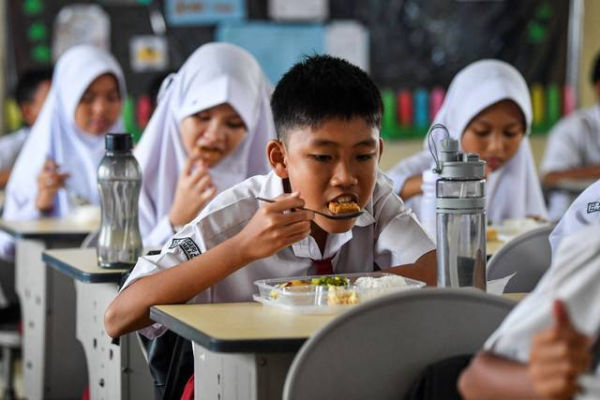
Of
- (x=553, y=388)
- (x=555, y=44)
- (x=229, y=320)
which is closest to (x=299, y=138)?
(x=229, y=320)

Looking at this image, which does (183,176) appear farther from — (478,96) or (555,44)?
(555,44)

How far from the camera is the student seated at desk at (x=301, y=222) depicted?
1958 mm

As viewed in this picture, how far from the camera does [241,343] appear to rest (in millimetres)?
1561

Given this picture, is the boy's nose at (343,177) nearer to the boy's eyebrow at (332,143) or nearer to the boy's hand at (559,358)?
the boy's eyebrow at (332,143)

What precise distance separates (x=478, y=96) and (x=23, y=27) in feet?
9.60

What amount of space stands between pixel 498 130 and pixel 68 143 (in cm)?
182

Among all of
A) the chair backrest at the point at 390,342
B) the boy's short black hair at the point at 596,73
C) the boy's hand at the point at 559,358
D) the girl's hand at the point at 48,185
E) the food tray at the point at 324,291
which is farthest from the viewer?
the boy's short black hair at the point at 596,73

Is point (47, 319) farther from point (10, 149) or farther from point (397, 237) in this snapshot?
point (10, 149)

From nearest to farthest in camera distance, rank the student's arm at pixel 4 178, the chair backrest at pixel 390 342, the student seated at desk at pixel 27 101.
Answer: the chair backrest at pixel 390 342 → the student's arm at pixel 4 178 → the student seated at desk at pixel 27 101

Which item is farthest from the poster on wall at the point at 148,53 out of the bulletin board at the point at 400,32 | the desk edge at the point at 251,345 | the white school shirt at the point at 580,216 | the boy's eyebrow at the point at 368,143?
the desk edge at the point at 251,345

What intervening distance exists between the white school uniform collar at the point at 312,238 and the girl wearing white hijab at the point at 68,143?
2.23 metres

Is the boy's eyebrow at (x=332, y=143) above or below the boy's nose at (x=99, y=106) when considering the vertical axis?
below

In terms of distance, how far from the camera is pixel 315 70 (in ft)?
7.07

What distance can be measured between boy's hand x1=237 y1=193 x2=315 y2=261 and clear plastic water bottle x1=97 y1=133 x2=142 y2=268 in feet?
2.61
